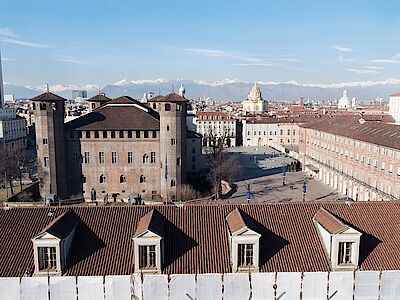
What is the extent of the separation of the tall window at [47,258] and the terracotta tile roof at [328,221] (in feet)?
52.2

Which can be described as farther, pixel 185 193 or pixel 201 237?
pixel 185 193

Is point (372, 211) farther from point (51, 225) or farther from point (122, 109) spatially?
point (122, 109)

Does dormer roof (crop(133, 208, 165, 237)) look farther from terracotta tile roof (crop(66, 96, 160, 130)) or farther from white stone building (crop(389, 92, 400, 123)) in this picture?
white stone building (crop(389, 92, 400, 123))

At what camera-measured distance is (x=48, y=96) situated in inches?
2630

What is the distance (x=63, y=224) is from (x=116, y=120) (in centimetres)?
5055

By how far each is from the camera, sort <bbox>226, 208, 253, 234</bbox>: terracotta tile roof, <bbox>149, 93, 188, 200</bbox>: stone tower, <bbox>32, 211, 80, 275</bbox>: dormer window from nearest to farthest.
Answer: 1. <bbox>32, 211, 80, 275</bbox>: dormer window
2. <bbox>226, 208, 253, 234</bbox>: terracotta tile roof
3. <bbox>149, 93, 188, 200</bbox>: stone tower

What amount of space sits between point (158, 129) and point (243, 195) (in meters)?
19.6

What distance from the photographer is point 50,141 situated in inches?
2640

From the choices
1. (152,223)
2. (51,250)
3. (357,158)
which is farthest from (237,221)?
(357,158)

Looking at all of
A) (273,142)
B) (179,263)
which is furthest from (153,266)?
(273,142)

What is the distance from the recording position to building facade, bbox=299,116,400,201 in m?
61.4

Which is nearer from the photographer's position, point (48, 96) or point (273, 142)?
point (48, 96)

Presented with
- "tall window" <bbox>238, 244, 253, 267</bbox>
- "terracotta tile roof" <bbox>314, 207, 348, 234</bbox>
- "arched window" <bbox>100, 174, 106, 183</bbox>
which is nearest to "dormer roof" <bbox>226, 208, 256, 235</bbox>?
"tall window" <bbox>238, 244, 253, 267</bbox>

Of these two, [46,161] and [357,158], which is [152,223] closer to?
[46,161]
